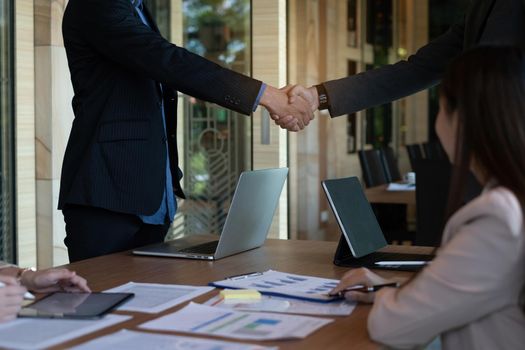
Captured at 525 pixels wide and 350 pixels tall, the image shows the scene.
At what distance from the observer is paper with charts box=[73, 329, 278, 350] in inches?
48.5

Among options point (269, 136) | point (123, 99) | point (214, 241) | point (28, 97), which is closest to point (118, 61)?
point (123, 99)

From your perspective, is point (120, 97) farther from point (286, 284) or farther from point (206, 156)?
point (206, 156)

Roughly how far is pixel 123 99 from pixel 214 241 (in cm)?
52

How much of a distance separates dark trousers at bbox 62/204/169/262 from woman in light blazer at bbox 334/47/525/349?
1129 millimetres

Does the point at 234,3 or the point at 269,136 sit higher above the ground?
the point at 234,3

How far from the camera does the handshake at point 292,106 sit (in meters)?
2.63

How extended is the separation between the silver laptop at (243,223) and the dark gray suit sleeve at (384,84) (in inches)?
18.2

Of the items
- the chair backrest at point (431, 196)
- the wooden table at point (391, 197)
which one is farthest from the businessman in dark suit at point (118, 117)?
the wooden table at point (391, 197)

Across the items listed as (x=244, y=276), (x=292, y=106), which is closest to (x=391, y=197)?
(x=292, y=106)

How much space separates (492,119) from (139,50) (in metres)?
1.26

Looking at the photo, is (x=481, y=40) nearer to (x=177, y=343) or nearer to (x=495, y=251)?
(x=495, y=251)

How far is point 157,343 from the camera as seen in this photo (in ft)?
4.13

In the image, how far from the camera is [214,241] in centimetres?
247

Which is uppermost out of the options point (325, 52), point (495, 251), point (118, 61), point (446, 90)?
point (325, 52)
